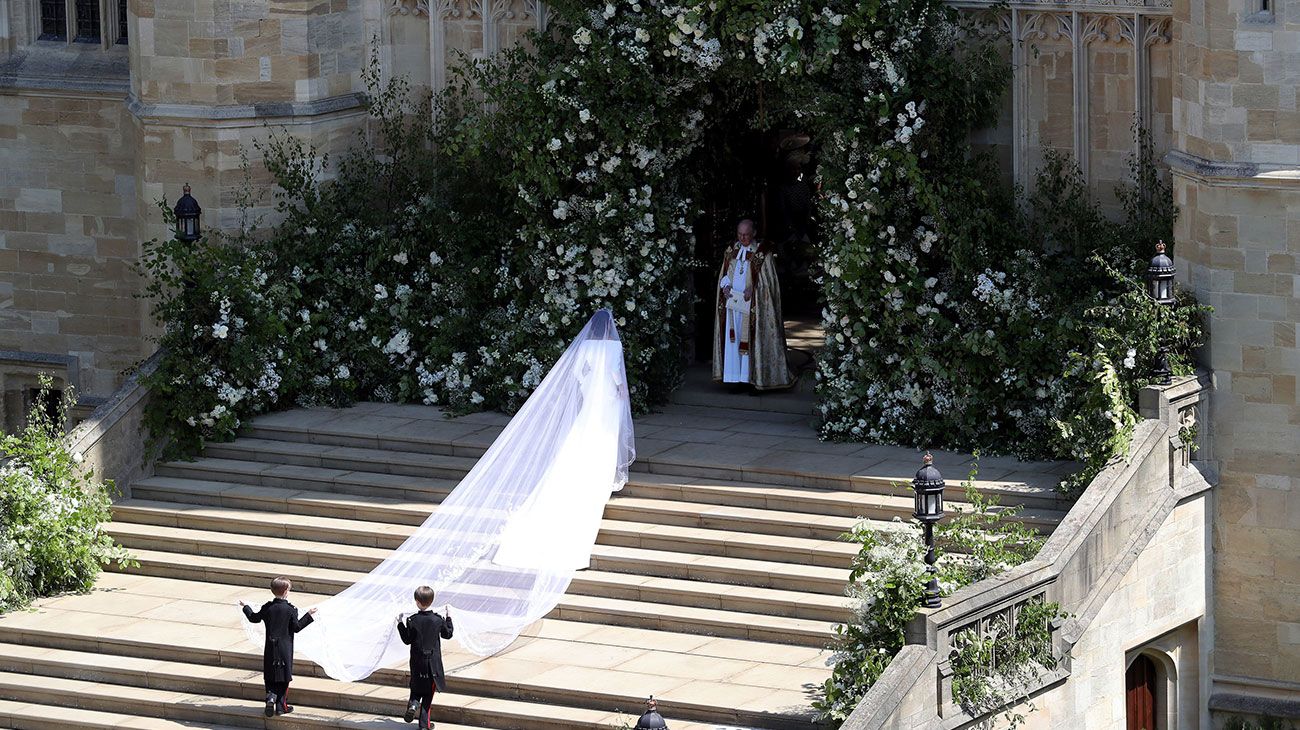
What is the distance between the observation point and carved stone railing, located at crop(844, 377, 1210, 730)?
59.8 feet

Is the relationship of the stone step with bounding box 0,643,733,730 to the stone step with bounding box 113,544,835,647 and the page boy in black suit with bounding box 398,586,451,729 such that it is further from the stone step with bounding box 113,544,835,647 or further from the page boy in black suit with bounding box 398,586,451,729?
the stone step with bounding box 113,544,835,647

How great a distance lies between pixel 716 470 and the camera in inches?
888

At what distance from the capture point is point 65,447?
23.4 metres

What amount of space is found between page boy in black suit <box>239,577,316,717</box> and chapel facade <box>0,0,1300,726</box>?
6373 millimetres

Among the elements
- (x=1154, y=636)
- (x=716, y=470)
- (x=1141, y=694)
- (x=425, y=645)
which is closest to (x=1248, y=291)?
(x=1154, y=636)

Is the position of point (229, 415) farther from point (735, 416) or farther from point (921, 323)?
point (921, 323)

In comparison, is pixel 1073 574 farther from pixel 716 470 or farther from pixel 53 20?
pixel 53 20

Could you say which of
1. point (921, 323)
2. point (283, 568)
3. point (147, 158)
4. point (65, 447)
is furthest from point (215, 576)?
point (921, 323)

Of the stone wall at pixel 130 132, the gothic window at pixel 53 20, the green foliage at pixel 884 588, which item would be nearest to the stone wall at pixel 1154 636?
the green foliage at pixel 884 588

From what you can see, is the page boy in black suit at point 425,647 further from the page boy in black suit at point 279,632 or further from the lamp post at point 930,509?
the lamp post at point 930,509

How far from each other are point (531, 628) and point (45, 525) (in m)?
4.45

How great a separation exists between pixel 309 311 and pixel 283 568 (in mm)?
3442

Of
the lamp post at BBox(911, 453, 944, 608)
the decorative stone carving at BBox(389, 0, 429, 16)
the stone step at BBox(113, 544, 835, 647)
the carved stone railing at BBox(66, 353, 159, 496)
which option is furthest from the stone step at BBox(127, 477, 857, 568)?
the decorative stone carving at BBox(389, 0, 429, 16)

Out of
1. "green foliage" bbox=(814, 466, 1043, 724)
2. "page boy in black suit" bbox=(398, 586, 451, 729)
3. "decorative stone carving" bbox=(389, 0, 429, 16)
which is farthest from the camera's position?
"decorative stone carving" bbox=(389, 0, 429, 16)
